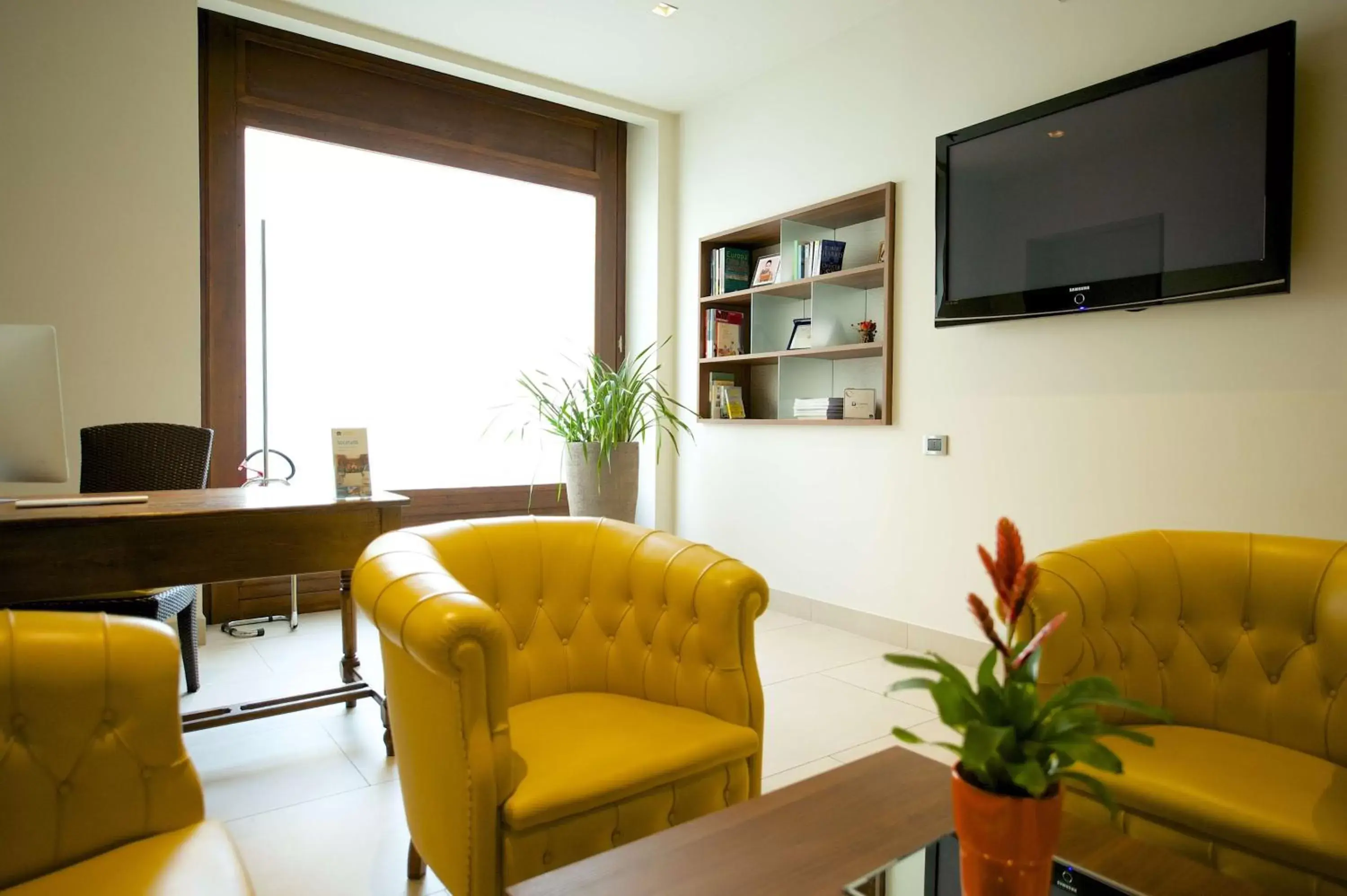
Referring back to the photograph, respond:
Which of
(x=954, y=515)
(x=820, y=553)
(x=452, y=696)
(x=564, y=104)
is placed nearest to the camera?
(x=452, y=696)

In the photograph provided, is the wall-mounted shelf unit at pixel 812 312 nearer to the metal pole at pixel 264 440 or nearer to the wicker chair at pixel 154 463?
the metal pole at pixel 264 440

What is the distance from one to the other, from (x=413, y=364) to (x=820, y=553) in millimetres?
2594

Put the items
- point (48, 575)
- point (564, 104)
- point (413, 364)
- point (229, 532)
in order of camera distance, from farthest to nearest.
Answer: point (564, 104) < point (413, 364) < point (229, 532) < point (48, 575)

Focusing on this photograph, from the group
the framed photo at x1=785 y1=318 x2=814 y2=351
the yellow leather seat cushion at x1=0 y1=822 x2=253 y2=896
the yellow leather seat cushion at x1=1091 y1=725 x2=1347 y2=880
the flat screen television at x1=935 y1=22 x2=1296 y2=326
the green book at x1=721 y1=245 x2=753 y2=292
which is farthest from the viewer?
the green book at x1=721 y1=245 x2=753 y2=292

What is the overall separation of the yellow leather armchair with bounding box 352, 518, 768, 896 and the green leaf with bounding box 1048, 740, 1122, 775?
0.89 m

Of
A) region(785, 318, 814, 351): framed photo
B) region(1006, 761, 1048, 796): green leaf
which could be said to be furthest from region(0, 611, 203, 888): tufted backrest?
region(785, 318, 814, 351): framed photo

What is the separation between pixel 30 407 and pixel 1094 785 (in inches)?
96.6

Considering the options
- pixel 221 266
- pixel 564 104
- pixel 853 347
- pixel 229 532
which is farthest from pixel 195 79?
pixel 853 347

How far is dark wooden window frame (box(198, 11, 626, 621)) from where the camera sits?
13.6ft

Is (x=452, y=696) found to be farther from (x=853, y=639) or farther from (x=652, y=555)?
(x=853, y=639)

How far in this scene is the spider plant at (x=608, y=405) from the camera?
14.9 ft

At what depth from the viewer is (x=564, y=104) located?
518cm

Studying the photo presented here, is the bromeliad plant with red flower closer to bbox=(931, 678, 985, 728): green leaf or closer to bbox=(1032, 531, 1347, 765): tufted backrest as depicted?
bbox=(931, 678, 985, 728): green leaf

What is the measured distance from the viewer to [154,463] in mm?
3225
